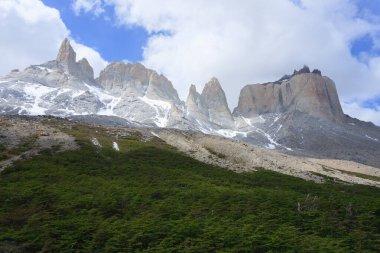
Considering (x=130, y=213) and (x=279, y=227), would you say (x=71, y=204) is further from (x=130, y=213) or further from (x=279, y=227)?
(x=279, y=227)

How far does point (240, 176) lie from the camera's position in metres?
68.4

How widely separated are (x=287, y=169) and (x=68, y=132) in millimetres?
41432

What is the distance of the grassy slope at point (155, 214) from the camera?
1117 inches

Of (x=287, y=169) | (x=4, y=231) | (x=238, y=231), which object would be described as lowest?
(x=4, y=231)

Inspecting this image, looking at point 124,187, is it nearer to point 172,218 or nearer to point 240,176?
point 172,218

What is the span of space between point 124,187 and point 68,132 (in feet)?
139

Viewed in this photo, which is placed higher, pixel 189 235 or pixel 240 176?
pixel 240 176

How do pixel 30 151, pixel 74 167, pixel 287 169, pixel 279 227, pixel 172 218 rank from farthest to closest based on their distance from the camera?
1. pixel 287 169
2. pixel 30 151
3. pixel 74 167
4. pixel 172 218
5. pixel 279 227

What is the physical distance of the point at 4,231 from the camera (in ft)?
102

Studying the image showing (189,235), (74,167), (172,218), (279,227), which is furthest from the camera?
(74,167)

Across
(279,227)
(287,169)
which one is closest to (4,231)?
(279,227)

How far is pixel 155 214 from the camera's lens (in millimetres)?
36375

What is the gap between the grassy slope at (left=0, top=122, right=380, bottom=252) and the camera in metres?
28.4

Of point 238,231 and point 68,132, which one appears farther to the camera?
point 68,132
